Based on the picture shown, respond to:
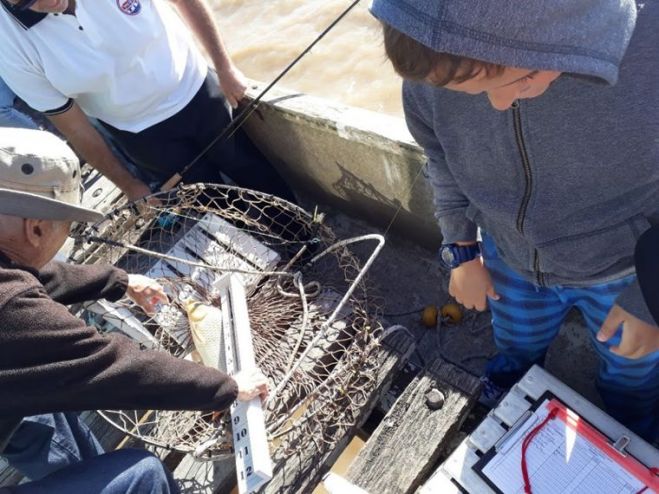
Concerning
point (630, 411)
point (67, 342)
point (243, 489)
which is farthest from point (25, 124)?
point (630, 411)

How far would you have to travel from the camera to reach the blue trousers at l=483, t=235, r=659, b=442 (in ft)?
6.35

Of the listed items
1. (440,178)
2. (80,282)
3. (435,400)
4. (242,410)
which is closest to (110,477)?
(242,410)

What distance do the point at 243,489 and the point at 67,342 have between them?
28.9 inches

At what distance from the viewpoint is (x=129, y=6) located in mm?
2744

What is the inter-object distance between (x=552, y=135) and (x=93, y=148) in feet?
7.61

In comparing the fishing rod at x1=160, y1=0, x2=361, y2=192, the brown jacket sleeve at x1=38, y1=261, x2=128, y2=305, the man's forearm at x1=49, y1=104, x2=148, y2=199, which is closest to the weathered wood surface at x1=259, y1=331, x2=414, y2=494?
the brown jacket sleeve at x1=38, y1=261, x2=128, y2=305

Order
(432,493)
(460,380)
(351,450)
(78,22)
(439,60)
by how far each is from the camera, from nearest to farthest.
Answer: (439,60), (432,493), (460,380), (78,22), (351,450)

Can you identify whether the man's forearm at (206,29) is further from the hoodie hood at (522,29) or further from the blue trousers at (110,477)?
the hoodie hood at (522,29)

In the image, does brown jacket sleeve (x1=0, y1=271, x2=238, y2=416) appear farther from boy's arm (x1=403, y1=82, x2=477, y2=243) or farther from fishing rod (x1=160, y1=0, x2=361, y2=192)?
fishing rod (x1=160, y1=0, x2=361, y2=192)

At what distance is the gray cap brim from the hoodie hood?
4.04 ft

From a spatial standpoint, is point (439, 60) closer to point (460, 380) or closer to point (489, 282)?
point (489, 282)

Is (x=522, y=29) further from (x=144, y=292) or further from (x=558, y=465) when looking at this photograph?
(x=144, y=292)

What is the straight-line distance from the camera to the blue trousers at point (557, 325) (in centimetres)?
194

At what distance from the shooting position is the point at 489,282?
6.84ft
